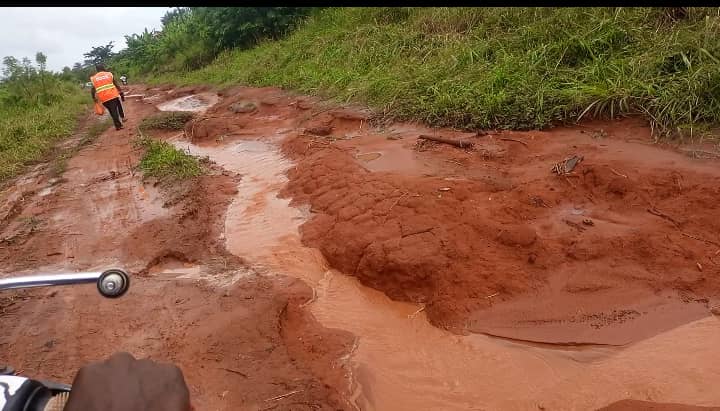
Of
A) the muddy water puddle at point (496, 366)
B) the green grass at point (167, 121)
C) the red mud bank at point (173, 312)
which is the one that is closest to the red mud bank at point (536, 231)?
the muddy water puddle at point (496, 366)

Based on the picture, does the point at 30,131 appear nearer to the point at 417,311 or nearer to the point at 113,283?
the point at 417,311

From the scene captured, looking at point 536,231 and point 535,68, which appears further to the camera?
point 535,68

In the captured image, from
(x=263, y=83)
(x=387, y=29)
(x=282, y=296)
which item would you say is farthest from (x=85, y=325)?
(x=263, y=83)

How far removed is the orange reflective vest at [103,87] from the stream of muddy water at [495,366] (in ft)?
28.6

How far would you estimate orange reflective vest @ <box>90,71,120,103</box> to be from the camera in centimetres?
1027

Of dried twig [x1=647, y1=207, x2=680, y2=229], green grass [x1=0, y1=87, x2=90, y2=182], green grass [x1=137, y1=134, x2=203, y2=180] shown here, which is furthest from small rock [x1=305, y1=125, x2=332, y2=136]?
green grass [x1=0, y1=87, x2=90, y2=182]

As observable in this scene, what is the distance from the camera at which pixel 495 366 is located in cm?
292

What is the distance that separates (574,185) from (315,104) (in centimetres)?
548

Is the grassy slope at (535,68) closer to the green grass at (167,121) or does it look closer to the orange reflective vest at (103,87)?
the green grass at (167,121)

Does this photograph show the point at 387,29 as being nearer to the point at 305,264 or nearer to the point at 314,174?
the point at 314,174

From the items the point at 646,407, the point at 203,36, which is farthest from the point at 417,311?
the point at 203,36

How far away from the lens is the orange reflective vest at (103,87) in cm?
1027

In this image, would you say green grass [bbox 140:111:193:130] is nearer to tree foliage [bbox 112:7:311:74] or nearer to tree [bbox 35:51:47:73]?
tree foliage [bbox 112:7:311:74]

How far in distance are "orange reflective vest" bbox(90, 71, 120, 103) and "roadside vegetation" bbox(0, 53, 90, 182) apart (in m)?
1.47
